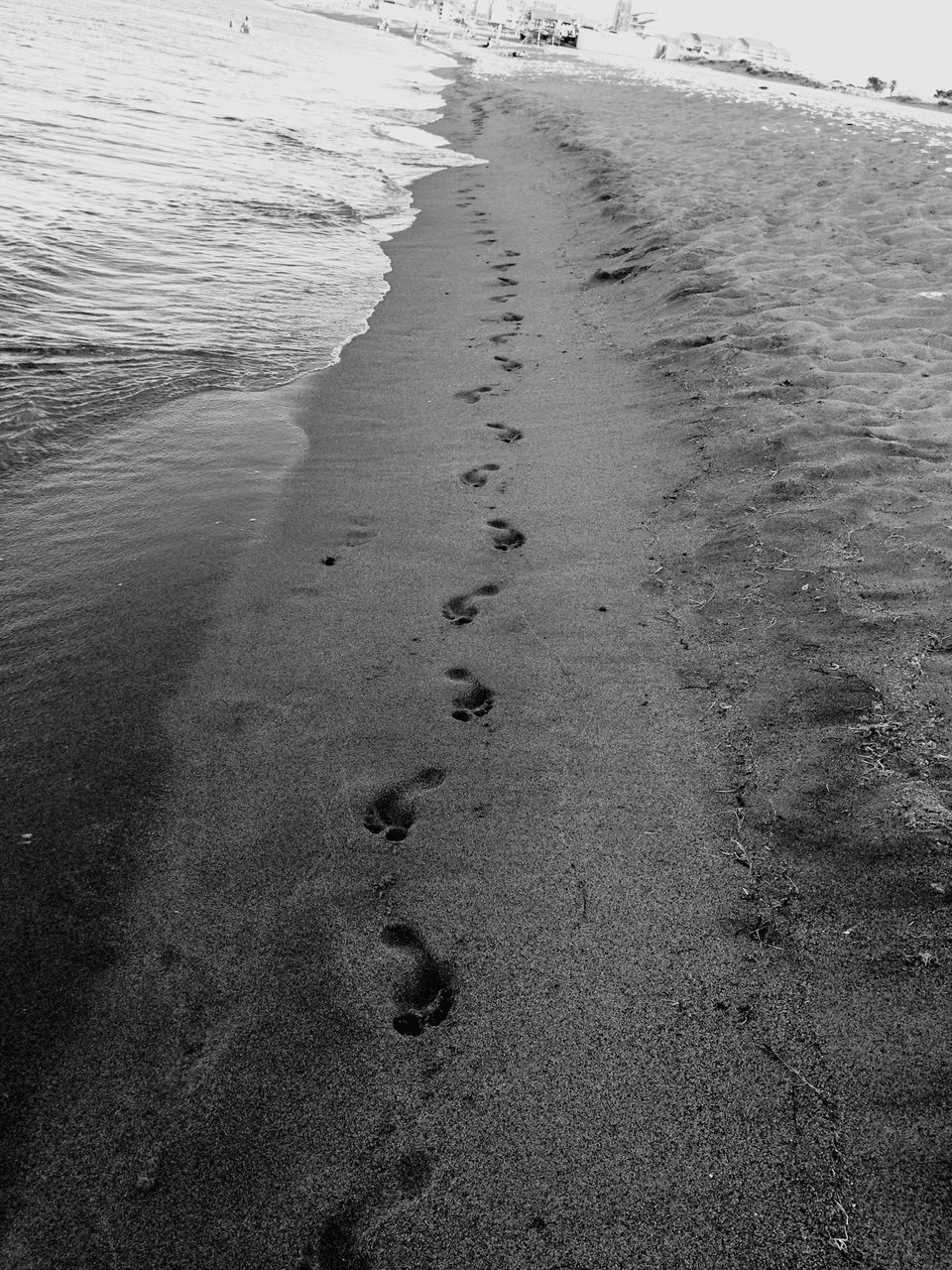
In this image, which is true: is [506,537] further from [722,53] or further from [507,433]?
[722,53]

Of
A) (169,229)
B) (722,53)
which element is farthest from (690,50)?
(169,229)

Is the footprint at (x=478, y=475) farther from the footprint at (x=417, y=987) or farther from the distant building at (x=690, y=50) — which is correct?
the distant building at (x=690, y=50)

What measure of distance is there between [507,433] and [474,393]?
0.65m

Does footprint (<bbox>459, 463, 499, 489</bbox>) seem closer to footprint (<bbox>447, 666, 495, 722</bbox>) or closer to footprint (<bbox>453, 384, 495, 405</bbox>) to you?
footprint (<bbox>453, 384, 495, 405</bbox>)

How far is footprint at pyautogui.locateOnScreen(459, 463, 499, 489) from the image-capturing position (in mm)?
4293

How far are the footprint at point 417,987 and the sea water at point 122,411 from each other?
78 cm

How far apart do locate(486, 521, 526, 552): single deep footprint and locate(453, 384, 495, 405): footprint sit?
1.58 metres

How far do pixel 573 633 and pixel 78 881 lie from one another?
2.01 meters

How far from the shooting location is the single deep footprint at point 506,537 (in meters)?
3.78

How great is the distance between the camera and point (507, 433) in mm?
4801

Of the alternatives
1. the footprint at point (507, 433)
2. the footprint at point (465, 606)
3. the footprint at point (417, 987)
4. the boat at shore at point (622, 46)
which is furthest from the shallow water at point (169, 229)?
the boat at shore at point (622, 46)

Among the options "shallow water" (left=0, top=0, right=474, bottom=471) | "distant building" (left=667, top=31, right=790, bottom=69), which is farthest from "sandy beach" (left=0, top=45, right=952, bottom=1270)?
"distant building" (left=667, top=31, right=790, bottom=69)

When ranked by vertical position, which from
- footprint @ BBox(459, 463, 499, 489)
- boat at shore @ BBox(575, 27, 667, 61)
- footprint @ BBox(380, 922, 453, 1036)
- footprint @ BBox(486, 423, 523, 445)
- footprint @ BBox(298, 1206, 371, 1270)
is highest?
boat at shore @ BBox(575, 27, 667, 61)

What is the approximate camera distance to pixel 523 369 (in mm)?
5625
